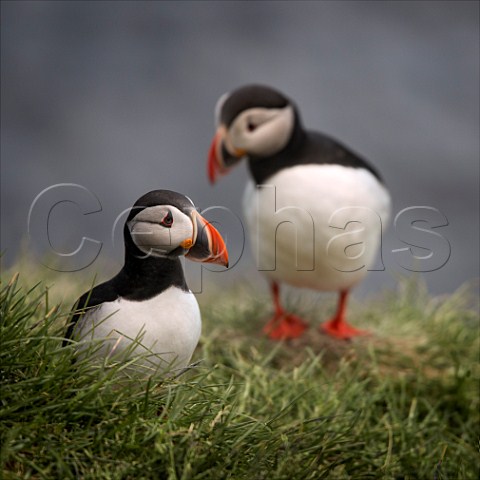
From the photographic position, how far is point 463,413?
161 inches

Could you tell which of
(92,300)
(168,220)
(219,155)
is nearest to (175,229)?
(168,220)

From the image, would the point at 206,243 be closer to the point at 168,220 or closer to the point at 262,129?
the point at 168,220

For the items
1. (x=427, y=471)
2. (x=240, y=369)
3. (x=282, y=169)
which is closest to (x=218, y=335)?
(x=240, y=369)

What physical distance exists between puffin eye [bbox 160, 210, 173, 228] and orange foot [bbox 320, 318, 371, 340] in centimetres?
263

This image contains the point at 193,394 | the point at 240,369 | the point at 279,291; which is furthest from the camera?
the point at 279,291

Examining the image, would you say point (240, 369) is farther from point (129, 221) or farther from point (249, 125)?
point (129, 221)

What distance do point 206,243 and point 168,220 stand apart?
Result: 5.1 inches

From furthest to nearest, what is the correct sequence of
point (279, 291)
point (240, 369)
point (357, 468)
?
1. point (279, 291)
2. point (240, 369)
3. point (357, 468)

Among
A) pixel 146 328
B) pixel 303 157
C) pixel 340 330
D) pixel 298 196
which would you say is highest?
pixel 303 157

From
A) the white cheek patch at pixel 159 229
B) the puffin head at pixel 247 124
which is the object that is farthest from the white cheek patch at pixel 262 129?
the white cheek patch at pixel 159 229

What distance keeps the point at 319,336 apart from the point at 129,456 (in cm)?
257

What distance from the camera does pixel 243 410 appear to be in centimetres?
334

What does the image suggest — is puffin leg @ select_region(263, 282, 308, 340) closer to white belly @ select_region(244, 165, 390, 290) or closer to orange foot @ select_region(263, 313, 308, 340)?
orange foot @ select_region(263, 313, 308, 340)

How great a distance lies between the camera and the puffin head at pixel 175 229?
2324 millimetres
